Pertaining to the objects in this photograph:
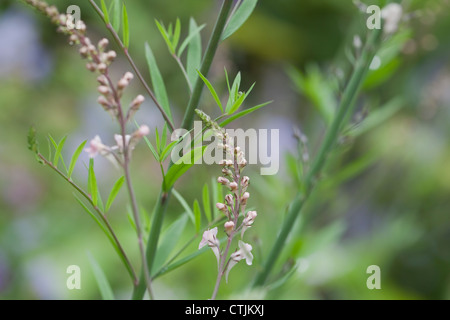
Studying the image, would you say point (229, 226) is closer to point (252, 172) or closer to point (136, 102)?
point (136, 102)

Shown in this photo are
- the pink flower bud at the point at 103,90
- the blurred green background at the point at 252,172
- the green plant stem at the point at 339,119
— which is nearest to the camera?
the pink flower bud at the point at 103,90

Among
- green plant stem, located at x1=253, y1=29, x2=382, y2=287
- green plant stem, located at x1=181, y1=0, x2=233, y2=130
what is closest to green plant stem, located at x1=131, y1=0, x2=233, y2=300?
green plant stem, located at x1=181, y1=0, x2=233, y2=130

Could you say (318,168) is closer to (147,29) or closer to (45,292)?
(45,292)

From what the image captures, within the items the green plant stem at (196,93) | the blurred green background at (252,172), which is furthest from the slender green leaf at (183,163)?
the blurred green background at (252,172)

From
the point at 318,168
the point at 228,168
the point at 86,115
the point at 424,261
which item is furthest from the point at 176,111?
the point at 228,168

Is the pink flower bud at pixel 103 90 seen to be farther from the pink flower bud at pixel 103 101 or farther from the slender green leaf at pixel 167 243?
the slender green leaf at pixel 167 243

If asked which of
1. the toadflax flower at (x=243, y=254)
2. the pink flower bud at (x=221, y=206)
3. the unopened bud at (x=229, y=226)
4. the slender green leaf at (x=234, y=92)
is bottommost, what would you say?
the toadflax flower at (x=243, y=254)
